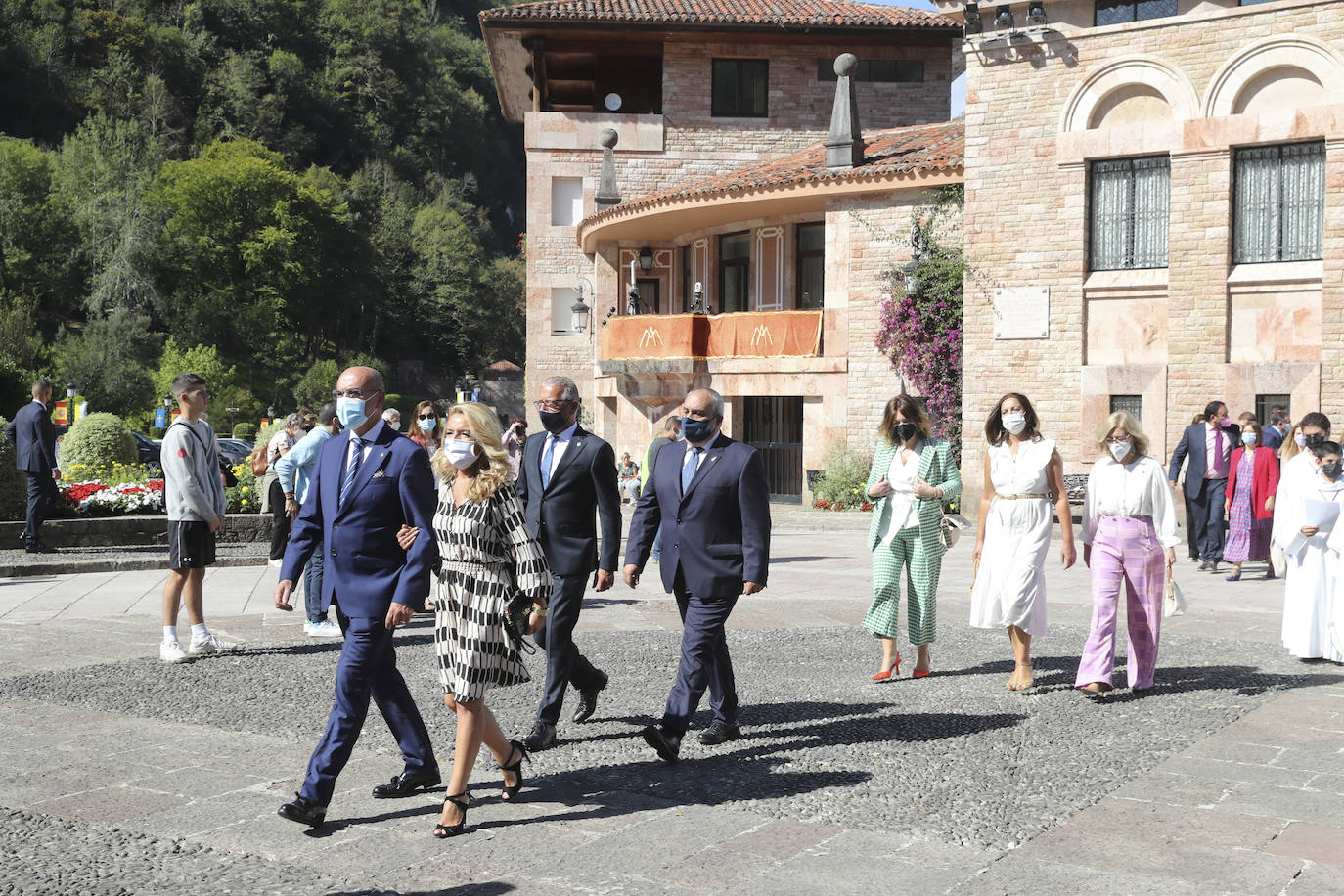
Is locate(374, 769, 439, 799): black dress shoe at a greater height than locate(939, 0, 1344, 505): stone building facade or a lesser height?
lesser

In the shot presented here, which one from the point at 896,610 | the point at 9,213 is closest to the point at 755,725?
the point at 896,610

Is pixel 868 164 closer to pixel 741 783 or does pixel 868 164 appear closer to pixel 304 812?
→ pixel 741 783

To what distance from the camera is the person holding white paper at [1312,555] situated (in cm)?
941

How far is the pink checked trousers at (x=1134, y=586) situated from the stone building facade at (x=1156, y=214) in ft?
42.6

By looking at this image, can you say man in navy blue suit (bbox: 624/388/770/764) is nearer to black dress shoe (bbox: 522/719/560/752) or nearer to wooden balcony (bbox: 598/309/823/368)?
black dress shoe (bbox: 522/719/560/752)

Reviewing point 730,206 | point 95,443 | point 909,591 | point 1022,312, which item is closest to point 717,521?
point 909,591

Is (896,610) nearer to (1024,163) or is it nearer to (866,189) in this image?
(1024,163)

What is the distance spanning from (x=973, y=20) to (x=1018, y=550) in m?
15.9

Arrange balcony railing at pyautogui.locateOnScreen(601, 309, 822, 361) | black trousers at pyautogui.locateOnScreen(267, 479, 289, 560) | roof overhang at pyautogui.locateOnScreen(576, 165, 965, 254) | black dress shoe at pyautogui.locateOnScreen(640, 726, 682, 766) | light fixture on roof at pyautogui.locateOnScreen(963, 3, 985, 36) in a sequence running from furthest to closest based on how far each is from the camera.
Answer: balcony railing at pyautogui.locateOnScreen(601, 309, 822, 361) < roof overhang at pyautogui.locateOnScreen(576, 165, 965, 254) < light fixture on roof at pyautogui.locateOnScreen(963, 3, 985, 36) < black trousers at pyautogui.locateOnScreen(267, 479, 289, 560) < black dress shoe at pyautogui.locateOnScreen(640, 726, 682, 766)

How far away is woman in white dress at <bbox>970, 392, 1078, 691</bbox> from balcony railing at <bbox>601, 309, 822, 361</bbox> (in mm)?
18346

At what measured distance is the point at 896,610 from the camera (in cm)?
869

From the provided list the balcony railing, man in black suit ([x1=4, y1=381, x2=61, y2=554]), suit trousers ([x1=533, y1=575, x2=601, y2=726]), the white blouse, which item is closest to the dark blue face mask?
suit trousers ([x1=533, y1=575, x2=601, y2=726])

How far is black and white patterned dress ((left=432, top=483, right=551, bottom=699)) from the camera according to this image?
5.62 metres

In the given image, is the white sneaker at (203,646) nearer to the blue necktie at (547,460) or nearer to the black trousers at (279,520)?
the black trousers at (279,520)
